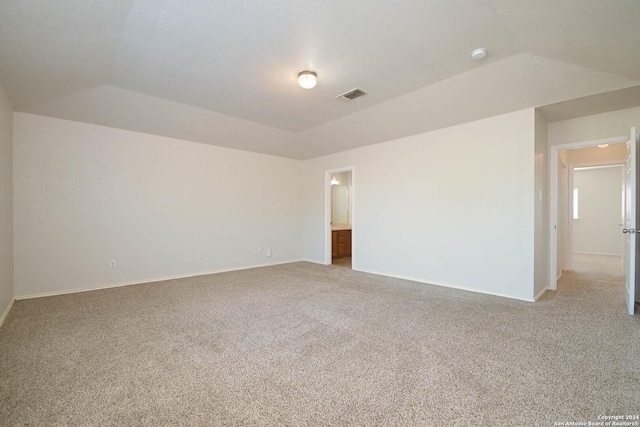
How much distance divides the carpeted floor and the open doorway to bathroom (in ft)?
11.1

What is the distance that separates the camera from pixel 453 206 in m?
4.29

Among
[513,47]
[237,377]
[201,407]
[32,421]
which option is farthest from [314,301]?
[513,47]

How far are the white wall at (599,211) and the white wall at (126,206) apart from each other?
27.7 ft

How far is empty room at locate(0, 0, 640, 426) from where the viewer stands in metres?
1.83

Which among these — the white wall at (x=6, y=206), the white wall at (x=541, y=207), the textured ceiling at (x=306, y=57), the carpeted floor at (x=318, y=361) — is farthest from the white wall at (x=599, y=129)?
the white wall at (x=6, y=206)

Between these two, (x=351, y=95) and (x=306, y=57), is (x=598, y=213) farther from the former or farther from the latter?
(x=306, y=57)

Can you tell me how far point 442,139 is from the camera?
14.4ft

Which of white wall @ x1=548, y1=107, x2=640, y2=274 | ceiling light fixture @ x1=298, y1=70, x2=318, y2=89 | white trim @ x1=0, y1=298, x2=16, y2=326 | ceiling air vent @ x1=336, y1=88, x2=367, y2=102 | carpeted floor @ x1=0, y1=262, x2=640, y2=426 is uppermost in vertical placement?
ceiling air vent @ x1=336, y1=88, x2=367, y2=102

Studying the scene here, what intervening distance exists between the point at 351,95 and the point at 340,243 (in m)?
4.04

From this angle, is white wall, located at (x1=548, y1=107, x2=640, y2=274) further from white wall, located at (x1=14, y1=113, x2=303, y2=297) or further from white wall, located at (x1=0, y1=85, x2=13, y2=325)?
white wall, located at (x1=0, y1=85, x2=13, y2=325)

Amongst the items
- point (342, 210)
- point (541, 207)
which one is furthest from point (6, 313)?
point (342, 210)

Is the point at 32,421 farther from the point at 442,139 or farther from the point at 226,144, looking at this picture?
the point at 442,139

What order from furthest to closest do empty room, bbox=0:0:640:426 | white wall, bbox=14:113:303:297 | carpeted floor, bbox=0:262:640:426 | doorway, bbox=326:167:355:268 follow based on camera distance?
doorway, bbox=326:167:355:268 → white wall, bbox=14:113:303:297 → empty room, bbox=0:0:640:426 → carpeted floor, bbox=0:262:640:426

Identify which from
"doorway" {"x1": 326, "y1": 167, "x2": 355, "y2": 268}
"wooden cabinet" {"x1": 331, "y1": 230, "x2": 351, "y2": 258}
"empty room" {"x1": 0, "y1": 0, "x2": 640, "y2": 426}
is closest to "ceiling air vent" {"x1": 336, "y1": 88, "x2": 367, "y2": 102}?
"empty room" {"x1": 0, "y1": 0, "x2": 640, "y2": 426}
